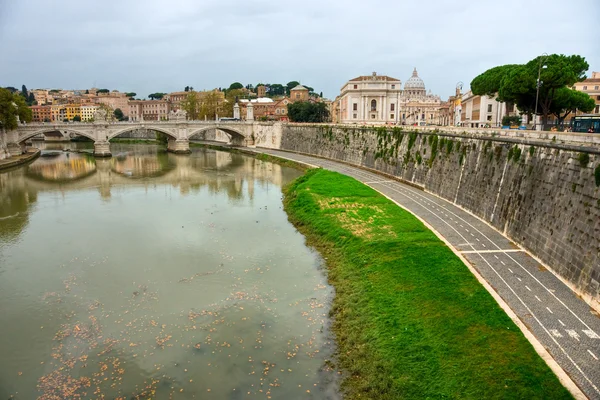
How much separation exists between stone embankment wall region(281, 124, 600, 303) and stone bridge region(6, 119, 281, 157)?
3489 cm

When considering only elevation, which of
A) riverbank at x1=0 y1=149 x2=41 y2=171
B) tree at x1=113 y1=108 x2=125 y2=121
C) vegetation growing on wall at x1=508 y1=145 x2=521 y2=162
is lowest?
riverbank at x1=0 y1=149 x2=41 y2=171

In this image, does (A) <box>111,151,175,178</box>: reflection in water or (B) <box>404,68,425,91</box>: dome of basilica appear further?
(B) <box>404,68,425,91</box>: dome of basilica

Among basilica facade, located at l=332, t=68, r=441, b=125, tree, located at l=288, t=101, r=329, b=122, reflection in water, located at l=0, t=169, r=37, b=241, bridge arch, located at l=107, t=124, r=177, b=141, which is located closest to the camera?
reflection in water, located at l=0, t=169, r=37, b=241

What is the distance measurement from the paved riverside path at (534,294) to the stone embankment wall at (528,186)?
0.54m

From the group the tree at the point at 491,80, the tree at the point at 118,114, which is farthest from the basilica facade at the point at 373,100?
the tree at the point at 118,114

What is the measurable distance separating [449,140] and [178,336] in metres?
20.4

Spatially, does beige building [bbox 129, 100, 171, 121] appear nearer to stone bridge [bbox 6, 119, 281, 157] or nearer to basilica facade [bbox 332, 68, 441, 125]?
stone bridge [bbox 6, 119, 281, 157]

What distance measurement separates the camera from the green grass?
1029 cm

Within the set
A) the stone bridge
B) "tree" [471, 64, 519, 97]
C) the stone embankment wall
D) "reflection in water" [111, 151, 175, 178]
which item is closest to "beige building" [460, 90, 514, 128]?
"tree" [471, 64, 519, 97]

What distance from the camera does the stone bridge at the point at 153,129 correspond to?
5212cm

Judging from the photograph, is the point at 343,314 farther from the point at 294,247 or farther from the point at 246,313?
the point at 294,247

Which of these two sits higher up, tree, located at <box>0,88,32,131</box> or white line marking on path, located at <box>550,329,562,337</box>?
tree, located at <box>0,88,32,131</box>

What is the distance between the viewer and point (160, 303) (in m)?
15.2

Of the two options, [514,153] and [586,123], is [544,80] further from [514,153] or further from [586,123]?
[514,153]
